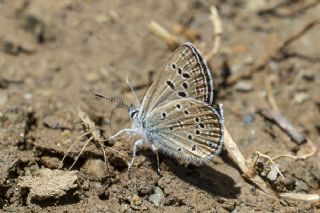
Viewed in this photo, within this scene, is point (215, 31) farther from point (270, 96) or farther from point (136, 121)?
point (136, 121)

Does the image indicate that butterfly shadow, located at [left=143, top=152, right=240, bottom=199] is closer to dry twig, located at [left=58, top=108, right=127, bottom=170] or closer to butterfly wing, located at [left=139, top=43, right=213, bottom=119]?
dry twig, located at [left=58, top=108, right=127, bottom=170]

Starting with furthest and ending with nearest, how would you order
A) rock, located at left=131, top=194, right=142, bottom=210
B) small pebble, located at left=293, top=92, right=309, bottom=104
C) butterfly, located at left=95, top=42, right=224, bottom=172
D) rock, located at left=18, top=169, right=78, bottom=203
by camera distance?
1. small pebble, located at left=293, top=92, right=309, bottom=104
2. butterfly, located at left=95, top=42, right=224, bottom=172
3. rock, located at left=131, top=194, right=142, bottom=210
4. rock, located at left=18, top=169, right=78, bottom=203

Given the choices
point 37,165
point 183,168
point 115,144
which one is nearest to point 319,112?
point 183,168

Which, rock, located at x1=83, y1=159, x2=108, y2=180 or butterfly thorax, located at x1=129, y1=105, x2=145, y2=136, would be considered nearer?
rock, located at x1=83, y1=159, x2=108, y2=180

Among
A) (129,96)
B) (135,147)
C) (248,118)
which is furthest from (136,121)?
(248,118)

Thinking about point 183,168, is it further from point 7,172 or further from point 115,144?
point 7,172

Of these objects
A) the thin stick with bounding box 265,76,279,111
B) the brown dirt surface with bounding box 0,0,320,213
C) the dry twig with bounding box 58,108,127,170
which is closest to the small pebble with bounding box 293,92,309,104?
the brown dirt surface with bounding box 0,0,320,213
